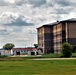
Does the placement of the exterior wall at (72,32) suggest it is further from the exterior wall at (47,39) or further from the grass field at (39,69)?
the grass field at (39,69)

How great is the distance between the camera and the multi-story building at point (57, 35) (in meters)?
165

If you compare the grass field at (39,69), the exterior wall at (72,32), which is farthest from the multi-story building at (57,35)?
the grass field at (39,69)

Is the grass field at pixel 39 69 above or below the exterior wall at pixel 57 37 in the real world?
below

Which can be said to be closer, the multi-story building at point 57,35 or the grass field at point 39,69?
the grass field at point 39,69

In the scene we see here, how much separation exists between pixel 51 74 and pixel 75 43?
130708mm

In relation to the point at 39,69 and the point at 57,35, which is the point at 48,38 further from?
the point at 39,69

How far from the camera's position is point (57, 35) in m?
184

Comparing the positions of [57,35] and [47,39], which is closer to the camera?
[57,35]

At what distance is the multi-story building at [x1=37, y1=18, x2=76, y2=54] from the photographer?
16500 cm

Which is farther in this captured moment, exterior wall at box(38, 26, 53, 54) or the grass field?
exterior wall at box(38, 26, 53, 54)

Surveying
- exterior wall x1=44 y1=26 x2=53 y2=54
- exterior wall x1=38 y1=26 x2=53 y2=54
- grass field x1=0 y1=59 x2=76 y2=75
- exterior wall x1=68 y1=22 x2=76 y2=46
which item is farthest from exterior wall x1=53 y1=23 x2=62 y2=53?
grass field x1=0 y1=59 x2=76 y2=75

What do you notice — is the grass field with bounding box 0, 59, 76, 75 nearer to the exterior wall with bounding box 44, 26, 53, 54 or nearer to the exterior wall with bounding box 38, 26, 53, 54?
the exterior wall with bounding box 38, 26, 53, 54

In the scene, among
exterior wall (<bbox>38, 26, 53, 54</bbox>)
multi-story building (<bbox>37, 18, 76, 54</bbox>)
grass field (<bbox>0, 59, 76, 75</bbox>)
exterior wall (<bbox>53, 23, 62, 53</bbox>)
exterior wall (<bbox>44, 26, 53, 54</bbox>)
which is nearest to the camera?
grass field (<bbox>0, 59, 76, 75</bbox>)

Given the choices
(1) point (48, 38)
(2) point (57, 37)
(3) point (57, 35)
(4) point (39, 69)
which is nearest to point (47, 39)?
(1) point (48, 38)
